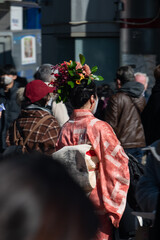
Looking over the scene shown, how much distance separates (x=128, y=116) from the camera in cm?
603

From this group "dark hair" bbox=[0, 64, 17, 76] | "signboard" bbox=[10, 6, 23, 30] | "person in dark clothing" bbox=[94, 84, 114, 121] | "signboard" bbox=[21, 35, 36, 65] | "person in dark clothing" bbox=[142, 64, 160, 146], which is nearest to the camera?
"person in dark clothing" bbox=[142, 64, 160, 146]

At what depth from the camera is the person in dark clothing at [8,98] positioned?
243 inches

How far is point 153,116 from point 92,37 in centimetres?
615

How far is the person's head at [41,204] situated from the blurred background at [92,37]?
9190mm

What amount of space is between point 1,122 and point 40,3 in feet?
22.4

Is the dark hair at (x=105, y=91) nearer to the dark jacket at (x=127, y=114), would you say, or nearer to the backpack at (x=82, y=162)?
the dark jacket at (x=127, y=114)

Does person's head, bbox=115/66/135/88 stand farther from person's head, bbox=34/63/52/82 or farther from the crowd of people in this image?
person's head, bbox=34/63/52/82

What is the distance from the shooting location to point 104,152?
3.55 m

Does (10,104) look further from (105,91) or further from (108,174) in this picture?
(108,174)

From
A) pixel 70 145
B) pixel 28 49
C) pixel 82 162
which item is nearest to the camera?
pixel 82 162

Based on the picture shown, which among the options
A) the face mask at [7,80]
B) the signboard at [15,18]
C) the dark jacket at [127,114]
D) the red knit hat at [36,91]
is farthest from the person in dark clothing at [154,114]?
the signboard at [15,18]

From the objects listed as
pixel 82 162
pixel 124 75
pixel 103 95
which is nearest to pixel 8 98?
pixel 103 95

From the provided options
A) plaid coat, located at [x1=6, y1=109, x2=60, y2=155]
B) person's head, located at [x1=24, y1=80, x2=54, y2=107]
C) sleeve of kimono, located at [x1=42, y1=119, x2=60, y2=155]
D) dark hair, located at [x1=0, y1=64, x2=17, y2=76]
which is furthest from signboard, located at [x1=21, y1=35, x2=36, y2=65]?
sleeve of kimono, located at [x1=42, y1=119, x2=60, y2=155]

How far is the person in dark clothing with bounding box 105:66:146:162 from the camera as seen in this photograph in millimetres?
5980
